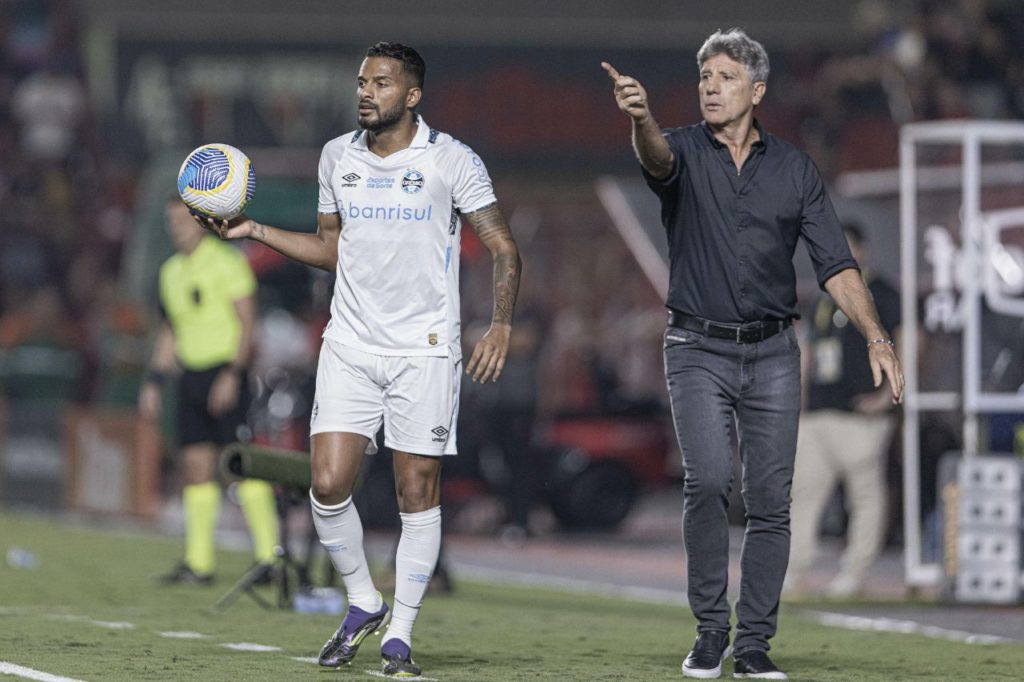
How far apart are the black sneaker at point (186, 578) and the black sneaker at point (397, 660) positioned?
5659 mm

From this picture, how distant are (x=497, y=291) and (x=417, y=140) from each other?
26.3 inches

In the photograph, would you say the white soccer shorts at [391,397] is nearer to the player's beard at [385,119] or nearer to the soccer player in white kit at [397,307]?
the soccer player in white kit at [397,307]

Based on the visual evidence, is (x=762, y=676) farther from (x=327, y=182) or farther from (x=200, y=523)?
(x=200, y=523)

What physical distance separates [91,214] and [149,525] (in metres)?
12.1

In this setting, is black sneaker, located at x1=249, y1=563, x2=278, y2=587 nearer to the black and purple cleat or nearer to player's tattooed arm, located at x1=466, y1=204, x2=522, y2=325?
the black and purple cleat

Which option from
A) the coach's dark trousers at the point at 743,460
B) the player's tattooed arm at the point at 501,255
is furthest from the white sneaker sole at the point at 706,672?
the player's tattooed arm at the point at 501,255

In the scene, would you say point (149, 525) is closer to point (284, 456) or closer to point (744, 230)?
point (284, 456)

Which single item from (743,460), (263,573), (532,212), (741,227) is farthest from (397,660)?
(532,212)

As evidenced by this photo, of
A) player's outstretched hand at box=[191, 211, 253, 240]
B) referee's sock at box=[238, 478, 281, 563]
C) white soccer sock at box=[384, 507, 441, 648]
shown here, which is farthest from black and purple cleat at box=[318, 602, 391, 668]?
referee's sock at box=[238, 478, 281, 563]

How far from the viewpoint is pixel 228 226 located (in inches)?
327

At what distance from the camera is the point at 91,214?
31.5 m

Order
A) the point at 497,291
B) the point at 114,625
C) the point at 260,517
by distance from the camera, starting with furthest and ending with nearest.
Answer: the point at 260,517, the point at 114,625, the point at 497,291

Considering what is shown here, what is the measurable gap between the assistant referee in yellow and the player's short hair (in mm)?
5537

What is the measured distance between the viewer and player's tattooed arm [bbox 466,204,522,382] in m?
7.79
